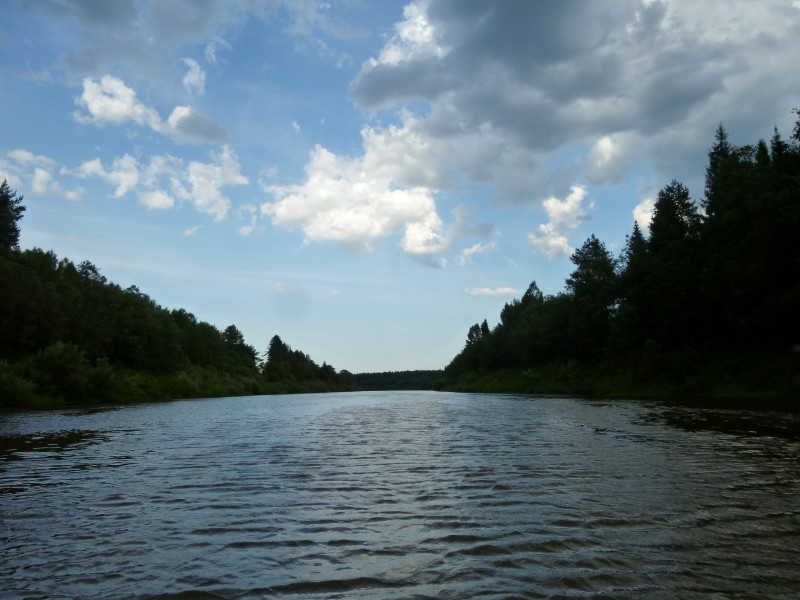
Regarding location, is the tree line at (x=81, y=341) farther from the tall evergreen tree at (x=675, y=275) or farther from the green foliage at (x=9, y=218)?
the tall evergreen tree at (x=675, y=275)

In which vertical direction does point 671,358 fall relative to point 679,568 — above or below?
above

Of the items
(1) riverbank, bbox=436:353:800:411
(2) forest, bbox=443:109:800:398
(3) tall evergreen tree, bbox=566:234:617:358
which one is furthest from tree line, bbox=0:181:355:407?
(3) tall evergreen tree, bbox=566:234:617:358

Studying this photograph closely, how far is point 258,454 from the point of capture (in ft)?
55.8

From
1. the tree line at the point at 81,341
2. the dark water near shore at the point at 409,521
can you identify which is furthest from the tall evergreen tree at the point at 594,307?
the dark water near shore at the point at 409,521

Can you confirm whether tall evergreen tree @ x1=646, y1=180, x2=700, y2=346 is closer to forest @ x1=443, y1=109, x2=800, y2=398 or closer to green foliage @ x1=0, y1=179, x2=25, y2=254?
forest @ x1=443, y1=109, x2=800, y2=398

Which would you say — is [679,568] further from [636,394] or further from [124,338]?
[124,338]

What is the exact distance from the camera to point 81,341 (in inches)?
2778

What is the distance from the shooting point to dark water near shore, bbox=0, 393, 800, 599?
607cm

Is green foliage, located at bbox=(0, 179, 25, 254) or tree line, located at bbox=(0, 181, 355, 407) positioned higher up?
green foliage, located at bbox=(0, 179, 25, 254)

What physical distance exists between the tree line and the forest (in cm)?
5171

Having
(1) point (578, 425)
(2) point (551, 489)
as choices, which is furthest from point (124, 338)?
(2) point (551, 489)

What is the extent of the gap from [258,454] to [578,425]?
1425 centimetres

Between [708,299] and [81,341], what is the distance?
68.8 metres

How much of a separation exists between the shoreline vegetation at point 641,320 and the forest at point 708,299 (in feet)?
0.48
